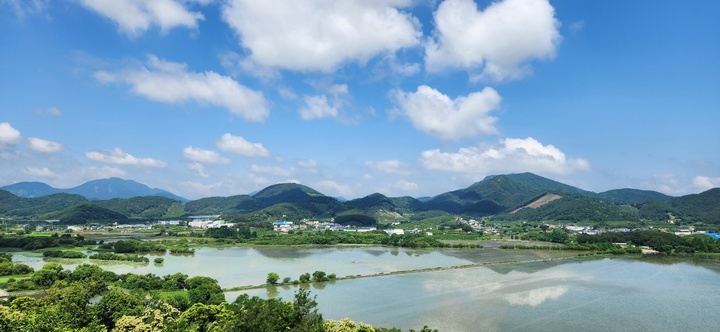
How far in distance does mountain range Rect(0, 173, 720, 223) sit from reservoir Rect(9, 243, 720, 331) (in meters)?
57.8

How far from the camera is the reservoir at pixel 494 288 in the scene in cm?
2197

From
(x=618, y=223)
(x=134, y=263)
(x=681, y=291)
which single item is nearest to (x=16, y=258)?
(x=134, y=263)

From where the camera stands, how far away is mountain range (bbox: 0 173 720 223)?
10056cm

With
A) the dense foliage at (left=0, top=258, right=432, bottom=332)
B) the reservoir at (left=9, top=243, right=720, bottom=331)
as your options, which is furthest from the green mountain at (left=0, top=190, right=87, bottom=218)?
the dense foliage at (left=0, top=258, right=432, bottom=332)

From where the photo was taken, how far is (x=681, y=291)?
93.8 ft

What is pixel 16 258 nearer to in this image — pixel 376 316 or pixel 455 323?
pixel 376 316

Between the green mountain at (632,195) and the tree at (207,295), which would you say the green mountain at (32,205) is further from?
the green mountain at (632,195)

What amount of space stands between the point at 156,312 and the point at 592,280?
31.3 metres

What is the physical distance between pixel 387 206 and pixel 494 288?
116 meters

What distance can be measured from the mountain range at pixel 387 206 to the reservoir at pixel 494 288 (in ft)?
190

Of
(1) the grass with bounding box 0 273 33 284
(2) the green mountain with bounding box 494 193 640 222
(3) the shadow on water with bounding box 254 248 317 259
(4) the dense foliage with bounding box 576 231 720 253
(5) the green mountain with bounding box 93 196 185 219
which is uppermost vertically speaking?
(5) the green mountain with bounding box 93 196 185 219

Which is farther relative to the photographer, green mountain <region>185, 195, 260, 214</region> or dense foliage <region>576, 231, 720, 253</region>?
green mountain <region>185, 195, 260, 214</region>

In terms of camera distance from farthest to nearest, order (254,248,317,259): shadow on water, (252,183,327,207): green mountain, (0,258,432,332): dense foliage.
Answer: (252,183,327,207): green mountain < (254,248,317,259): shadow on water < (0,258,432,332): dense foliage

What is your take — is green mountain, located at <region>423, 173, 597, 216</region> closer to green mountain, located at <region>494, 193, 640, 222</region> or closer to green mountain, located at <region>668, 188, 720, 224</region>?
green mountain, located at <region>494, 193, 640, 222</region>
